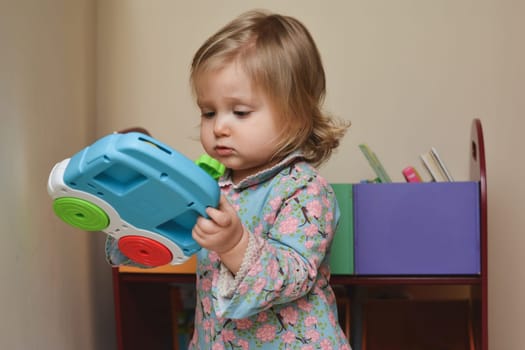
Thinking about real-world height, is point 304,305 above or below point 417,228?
below

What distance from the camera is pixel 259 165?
41.7 inches

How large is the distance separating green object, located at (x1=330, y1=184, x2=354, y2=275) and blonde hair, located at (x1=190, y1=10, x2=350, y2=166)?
0.32 m

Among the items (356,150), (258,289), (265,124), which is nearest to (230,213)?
(258,289)

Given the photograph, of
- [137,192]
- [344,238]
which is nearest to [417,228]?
[344,238]

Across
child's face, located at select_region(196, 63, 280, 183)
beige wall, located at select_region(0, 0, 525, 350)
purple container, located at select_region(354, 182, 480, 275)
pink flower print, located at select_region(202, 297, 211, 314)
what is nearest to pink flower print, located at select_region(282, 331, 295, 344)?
pink flower print, located at select_region(202, 297, 211, 314)

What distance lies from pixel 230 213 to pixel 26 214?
510mm

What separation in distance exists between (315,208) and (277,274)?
0.14 metres

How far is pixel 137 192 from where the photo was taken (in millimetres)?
780

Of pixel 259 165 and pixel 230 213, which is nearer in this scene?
pixel 230 213

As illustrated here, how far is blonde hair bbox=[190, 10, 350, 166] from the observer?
39.9 inches

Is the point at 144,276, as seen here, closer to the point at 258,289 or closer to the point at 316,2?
the point at 258,289

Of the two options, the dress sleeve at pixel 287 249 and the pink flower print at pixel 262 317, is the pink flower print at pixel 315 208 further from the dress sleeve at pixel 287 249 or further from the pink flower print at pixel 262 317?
the pink flower print at pixel 262 317

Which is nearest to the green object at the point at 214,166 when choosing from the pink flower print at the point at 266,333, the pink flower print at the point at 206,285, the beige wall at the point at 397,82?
the pink flower print at the point at 206,285

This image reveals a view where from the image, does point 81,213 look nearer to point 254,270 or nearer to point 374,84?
point 254,270
